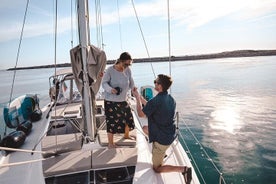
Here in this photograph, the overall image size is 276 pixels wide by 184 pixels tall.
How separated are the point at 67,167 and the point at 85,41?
196 centimetres

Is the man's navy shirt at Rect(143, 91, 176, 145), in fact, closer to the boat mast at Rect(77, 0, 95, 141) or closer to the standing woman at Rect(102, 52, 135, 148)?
the standing woman at Rect(102, 52, 135, 148)

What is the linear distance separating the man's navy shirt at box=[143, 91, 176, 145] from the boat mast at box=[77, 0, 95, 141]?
4.22 ft

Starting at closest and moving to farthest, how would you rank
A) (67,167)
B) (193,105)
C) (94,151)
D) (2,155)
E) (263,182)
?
(67,167) < (94,151) < (2,155) < (263,182) < (193,105)

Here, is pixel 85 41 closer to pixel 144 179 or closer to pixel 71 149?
pixel 71 149

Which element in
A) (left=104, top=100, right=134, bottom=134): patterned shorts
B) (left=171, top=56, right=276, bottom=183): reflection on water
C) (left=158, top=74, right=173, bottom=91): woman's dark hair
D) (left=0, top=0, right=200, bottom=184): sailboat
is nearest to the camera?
(left=158, top=74, right=173, bottom=91): woman's dark hair

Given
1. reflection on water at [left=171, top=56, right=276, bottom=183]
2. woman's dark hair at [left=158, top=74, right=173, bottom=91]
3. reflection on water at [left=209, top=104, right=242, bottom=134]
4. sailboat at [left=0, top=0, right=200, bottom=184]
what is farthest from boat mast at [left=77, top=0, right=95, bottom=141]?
reflection on water at [left=209, top=104, right=242, bottom=134]

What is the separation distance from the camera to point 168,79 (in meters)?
2.84

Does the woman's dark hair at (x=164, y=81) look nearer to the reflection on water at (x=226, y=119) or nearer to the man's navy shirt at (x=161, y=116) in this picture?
the man's navy shirt at (x=161, y=116)

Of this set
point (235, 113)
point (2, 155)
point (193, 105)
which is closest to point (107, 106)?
point (2, 155)

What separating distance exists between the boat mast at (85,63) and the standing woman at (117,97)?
0.34m

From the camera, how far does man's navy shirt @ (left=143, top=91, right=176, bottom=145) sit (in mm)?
2883

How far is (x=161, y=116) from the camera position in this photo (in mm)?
2930

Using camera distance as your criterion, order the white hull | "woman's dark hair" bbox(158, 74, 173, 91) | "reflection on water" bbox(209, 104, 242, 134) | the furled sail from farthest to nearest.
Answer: "reflection on water" bbox(209, 104, 242, 134)
the furled sail
the white hull
"woman's dark hair" bbox(158, 74, 173, 91)

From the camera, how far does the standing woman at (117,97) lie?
3.56 metres
